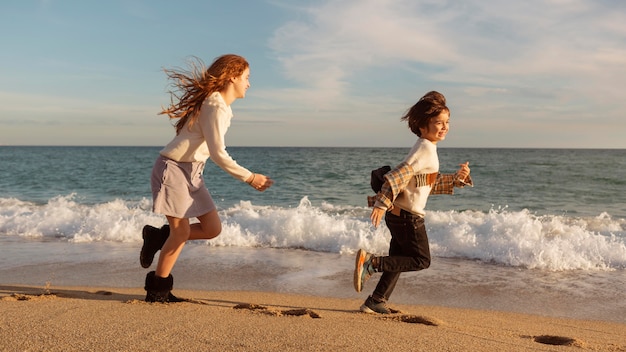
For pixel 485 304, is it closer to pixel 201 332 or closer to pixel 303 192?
pixel 201 332

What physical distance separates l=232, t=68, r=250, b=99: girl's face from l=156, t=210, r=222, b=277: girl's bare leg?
89 centimetres

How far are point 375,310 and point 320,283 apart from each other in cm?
143

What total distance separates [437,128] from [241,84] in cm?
142

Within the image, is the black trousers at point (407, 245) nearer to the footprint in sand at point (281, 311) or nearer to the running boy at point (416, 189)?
the running boy at point (416, 189)

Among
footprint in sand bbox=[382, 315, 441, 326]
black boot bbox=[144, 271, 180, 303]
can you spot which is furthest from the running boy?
black boot bbox=[144, 271, 180, 303]

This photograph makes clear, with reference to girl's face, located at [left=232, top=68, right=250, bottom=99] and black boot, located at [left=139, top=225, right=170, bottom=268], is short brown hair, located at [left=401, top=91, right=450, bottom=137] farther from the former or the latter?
black boot, located at [left=139, top=225, right=170, bottom=268]

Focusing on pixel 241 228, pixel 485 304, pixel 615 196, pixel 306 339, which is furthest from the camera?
pixel 615 196

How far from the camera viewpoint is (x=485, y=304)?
471 cm

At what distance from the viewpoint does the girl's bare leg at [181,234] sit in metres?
3.88

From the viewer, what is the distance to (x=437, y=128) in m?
3.70

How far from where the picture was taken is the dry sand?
2.86m

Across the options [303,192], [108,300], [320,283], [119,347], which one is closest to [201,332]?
[119,347]

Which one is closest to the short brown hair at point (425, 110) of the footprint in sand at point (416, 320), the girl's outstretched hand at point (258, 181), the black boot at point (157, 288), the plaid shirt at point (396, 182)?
the plaid shirt at point (396, 182)

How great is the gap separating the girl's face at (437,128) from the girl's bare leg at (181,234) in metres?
1.65
